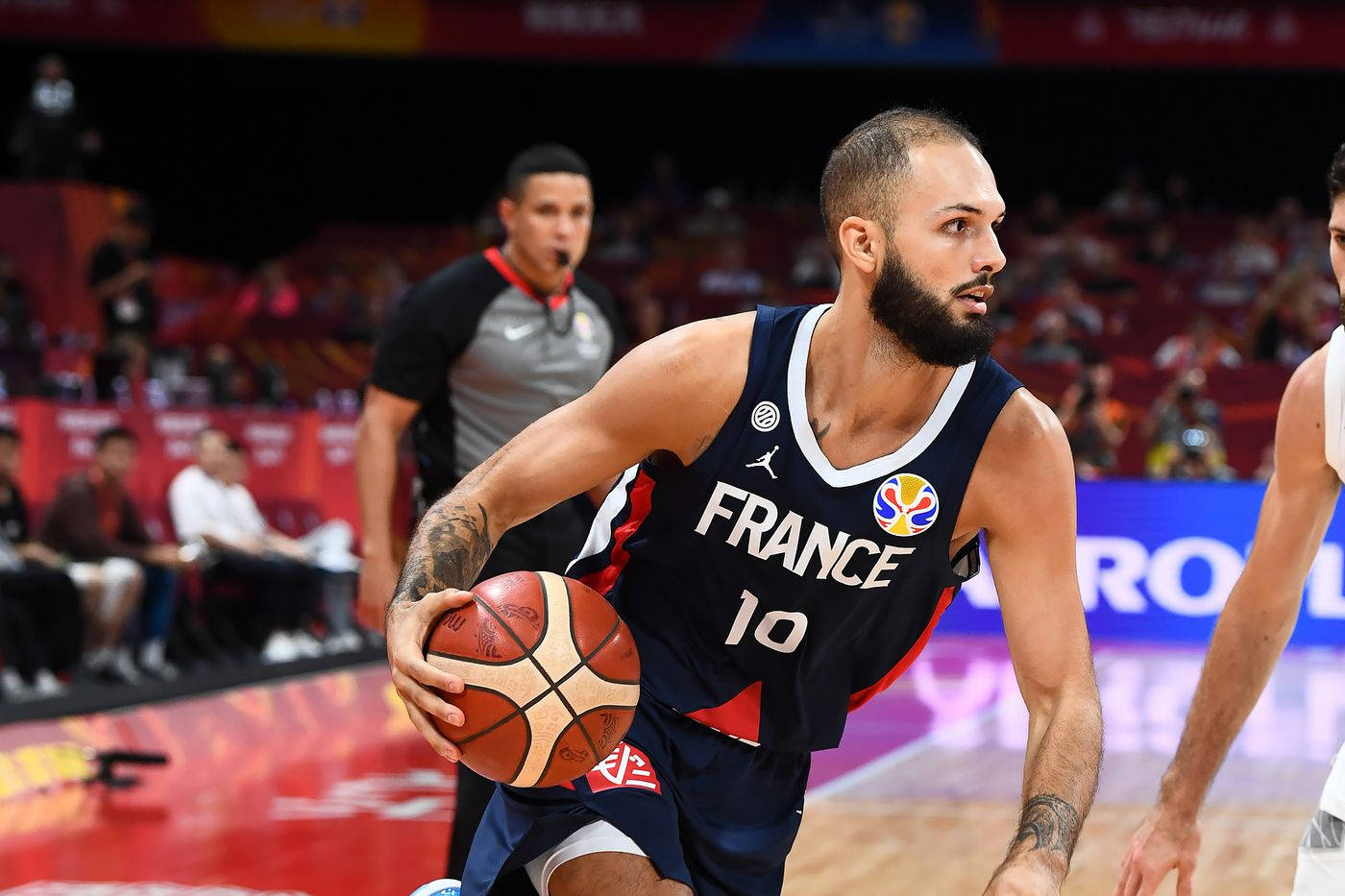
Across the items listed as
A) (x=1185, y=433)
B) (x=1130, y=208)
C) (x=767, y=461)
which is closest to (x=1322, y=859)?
(x=767, y=461)

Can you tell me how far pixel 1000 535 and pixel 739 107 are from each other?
2142 cm

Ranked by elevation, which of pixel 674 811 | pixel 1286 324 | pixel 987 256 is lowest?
pixel 674 811

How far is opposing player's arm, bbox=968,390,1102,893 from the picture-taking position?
8.55ft

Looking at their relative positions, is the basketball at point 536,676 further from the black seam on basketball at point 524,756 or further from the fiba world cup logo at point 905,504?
the fiba world cup logo at point 905,504

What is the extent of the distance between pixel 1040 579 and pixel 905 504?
245 mm

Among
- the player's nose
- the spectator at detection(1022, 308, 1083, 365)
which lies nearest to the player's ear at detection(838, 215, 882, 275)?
the player's nose

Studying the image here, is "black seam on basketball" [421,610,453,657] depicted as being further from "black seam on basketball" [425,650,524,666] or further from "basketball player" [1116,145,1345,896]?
"basketball player" [1116,145,1345,896]

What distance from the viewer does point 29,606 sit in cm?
856

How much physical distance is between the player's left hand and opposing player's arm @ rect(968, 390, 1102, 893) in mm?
159

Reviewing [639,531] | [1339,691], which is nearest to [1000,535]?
[639,531]

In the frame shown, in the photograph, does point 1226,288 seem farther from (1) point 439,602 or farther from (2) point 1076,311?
(1) point 439,602

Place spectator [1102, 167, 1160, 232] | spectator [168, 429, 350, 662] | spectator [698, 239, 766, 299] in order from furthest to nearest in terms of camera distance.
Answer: spectator [1102, 167, 1160, 232] < spectator [698, 239, 766, 299] < spectator [168, 429, 350, 662]

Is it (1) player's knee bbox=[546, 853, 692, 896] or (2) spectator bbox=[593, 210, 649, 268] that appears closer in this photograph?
(1) player's knee bbox=[546, 853, 692, 896]

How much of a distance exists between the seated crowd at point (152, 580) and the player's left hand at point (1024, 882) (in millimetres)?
6955
